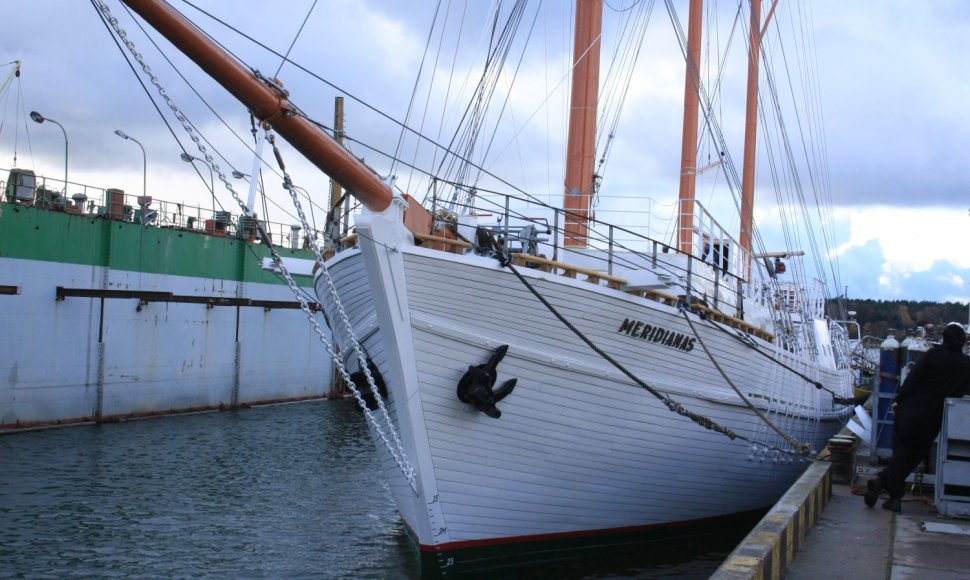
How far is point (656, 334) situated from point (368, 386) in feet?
10.2

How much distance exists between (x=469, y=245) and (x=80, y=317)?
17189mm

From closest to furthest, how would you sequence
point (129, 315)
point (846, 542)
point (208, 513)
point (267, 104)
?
1. point (267, 104)
2. point (846, 542)
3. point (208, 513)
4. point (129, 315)

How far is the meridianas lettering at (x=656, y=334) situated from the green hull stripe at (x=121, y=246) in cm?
1049

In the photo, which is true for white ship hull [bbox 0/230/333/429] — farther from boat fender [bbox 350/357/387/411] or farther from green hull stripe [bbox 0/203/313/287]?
boat fender [bbox 350/357/387/411]

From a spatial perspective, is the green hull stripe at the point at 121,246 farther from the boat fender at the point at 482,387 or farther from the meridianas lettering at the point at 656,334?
the boat fender at the point at 482,387

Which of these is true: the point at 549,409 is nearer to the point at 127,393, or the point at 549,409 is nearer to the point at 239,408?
the point at 127,393

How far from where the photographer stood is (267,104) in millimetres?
7488

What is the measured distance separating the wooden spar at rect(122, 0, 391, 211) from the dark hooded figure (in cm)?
506

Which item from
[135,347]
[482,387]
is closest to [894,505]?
[482,387]

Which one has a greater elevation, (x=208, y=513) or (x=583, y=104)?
(x=583, y=104)

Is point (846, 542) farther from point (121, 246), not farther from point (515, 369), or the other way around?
point (121, 246)

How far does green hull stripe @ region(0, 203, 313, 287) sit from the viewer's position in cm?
2164

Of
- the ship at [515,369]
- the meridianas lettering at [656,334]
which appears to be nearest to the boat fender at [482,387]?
the ship at [515,369]

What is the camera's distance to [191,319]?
26.6 meters
